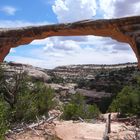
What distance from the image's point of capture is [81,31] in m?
9.68

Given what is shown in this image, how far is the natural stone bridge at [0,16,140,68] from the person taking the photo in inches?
349

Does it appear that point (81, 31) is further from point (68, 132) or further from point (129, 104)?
point (129, 104)

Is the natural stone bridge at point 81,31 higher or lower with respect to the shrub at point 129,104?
higher

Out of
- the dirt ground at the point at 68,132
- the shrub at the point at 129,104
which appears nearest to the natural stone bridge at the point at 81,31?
the dirt ground at the point at 68,132

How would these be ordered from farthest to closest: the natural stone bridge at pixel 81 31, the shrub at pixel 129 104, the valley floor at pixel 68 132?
the shrub at pixel 129 104, the valley floor at pixel 68 132, the natural stone bridge at pixel 81 31

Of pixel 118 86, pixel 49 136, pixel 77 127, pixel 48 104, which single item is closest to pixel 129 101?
pixel 48 104

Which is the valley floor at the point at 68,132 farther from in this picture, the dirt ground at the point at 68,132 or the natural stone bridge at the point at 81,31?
the natural stone bridge at the point at 81,31

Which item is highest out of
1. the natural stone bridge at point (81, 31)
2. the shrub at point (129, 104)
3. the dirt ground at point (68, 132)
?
the natural stone bridge at point (81, 31)

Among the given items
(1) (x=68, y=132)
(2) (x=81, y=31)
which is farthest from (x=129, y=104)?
(2) (x=81, y=31)

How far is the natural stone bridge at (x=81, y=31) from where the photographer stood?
29.1ft

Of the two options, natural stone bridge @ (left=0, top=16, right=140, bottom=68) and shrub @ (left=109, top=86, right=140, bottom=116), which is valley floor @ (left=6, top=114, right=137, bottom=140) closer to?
natural stone bridge @ (left=0, top=16, right=140, bottom=68)

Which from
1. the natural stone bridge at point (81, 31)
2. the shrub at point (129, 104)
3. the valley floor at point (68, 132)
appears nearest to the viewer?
the natural stone bridge at point (81, 31)

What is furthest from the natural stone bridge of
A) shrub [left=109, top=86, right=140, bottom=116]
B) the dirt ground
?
shrub [left=109, top=86, right=140, bottom=116]

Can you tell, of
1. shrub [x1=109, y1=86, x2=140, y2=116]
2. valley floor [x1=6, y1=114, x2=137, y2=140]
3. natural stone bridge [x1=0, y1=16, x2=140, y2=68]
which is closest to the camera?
natural stone bridge [x1=0, y1=16, x2=140, y2=68]
